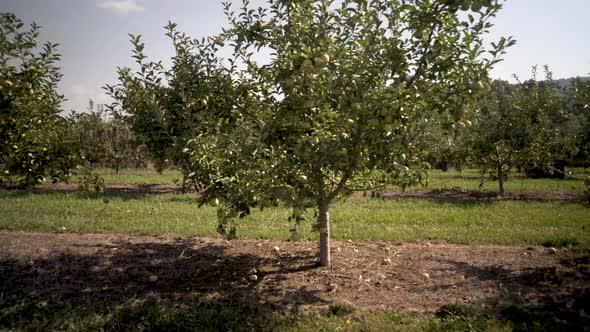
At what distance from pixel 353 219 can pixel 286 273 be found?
405cm

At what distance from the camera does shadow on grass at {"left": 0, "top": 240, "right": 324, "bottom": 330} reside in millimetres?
4348

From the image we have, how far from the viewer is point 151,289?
17.2 ft

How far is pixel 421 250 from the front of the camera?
6.86m

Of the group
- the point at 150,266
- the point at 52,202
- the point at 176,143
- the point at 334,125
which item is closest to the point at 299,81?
the point at 334,125

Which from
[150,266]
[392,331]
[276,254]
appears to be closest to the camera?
[392,331]

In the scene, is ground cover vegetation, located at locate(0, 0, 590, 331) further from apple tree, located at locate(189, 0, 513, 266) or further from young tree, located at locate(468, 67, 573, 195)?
young tree, located at locate(468, 67, 573, 195)

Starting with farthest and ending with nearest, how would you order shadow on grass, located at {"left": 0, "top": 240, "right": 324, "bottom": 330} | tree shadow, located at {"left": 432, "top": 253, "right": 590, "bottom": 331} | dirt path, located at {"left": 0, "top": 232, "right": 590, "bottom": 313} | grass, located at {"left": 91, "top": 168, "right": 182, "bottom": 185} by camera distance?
grass, located at {"left": 91, "top": 168, "right": 182, "bottom": 185} < dirt path, located at {"left": 0, "top": 232, "right": 590, "bottom": 313} < shadow on grass, located at {"left": 0, "top": 240, "right": 324, "bottom": 330} < tree shadow, located at {"left": 432, "top": 253, "right": 590, "bottom": 331}

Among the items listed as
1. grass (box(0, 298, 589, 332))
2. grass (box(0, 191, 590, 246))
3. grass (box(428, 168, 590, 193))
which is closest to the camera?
grass (box(0, 298, 589, 332))

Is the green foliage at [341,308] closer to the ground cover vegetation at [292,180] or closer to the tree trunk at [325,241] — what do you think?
the ground cover vegetation at [292,180]

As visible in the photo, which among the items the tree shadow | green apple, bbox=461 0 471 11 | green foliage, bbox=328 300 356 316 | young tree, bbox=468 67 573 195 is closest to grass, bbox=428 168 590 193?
young tree, bbox=468 67 573 195

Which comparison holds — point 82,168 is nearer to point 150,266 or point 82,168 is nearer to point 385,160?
point 150,266

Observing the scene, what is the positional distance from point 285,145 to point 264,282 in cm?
208

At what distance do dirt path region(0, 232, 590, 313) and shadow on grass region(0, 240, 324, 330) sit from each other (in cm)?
2

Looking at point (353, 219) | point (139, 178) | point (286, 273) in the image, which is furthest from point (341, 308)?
point (139, 178)
